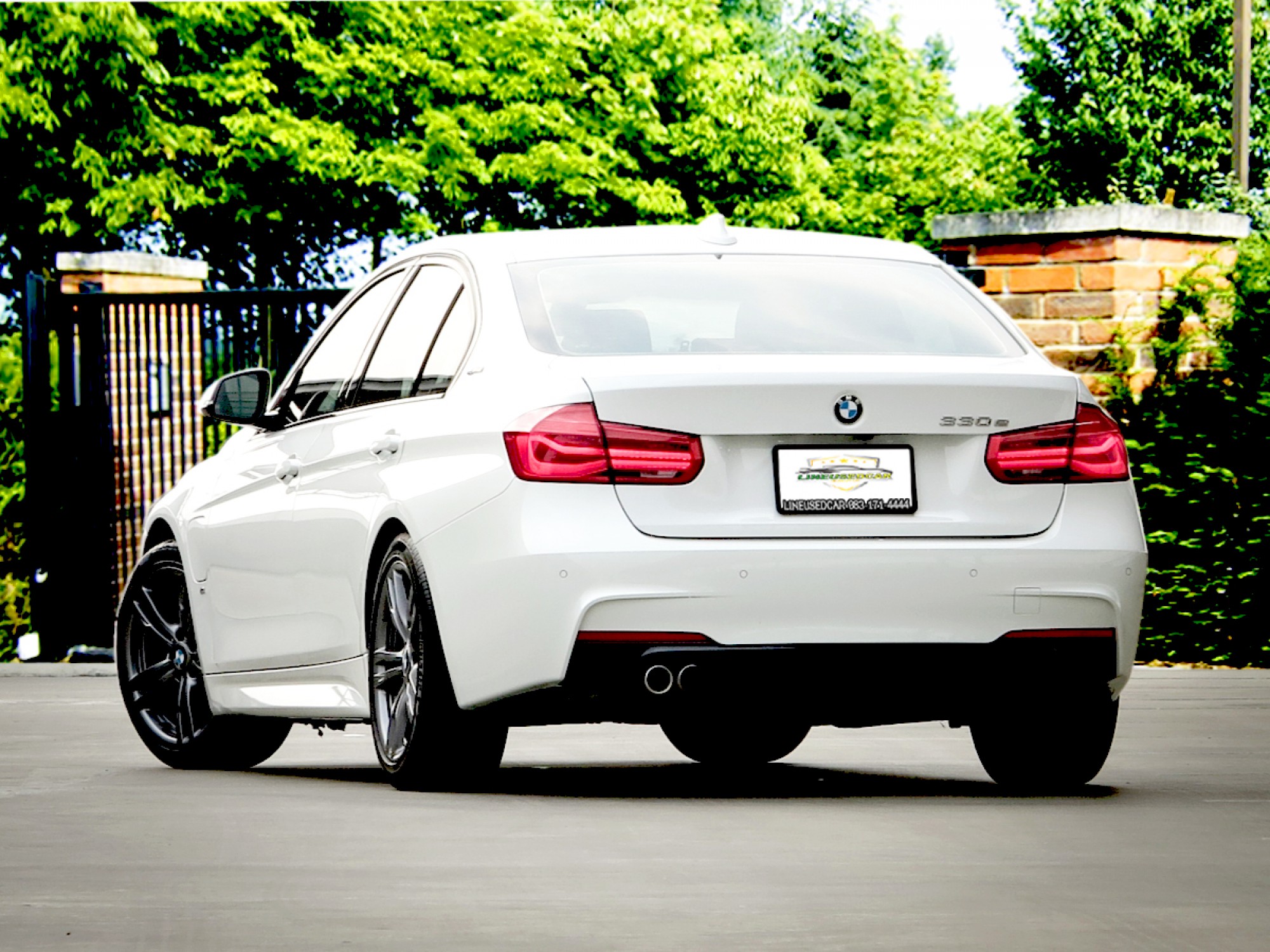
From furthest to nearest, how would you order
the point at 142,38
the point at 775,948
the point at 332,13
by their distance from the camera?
the point at 332,13
the point at 142,38
the point at 775,948

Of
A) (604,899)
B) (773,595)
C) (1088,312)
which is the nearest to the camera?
(604,899)

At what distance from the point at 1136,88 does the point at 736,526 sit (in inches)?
1944

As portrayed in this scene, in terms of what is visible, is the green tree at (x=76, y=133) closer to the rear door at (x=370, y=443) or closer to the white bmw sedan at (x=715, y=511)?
the rear door at (x=370, y=443)

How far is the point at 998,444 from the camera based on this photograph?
22.4 feet

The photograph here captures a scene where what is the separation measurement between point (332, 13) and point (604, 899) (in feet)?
135

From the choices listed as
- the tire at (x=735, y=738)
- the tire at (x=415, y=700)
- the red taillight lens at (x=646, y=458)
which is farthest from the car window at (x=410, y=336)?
the tire at (x=735, y=738)

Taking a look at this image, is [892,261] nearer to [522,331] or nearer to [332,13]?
[522,331]

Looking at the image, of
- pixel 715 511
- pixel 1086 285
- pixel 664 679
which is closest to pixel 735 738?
pixel 664 679

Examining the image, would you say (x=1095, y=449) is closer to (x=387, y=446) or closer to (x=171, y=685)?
(x=387, y=446)

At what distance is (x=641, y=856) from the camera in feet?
19.8

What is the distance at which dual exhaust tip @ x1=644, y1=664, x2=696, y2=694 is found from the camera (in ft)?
21.7

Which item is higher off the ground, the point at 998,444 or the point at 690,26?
the point at 690,26

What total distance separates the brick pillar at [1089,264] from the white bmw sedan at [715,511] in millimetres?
5561

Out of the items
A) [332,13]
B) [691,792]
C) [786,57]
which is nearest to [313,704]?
[691,792]
